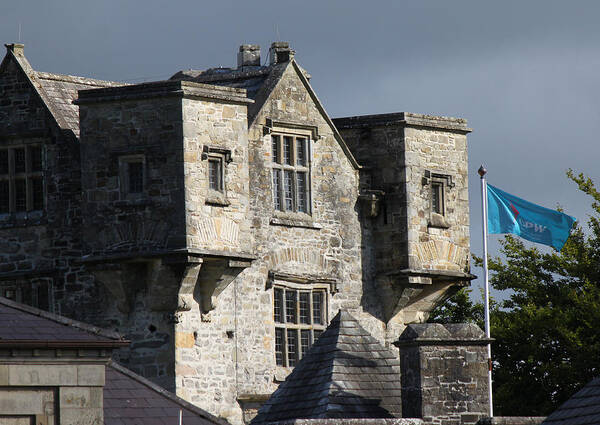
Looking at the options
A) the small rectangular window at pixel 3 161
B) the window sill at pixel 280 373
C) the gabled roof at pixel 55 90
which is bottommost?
the window sill at pixel 280 373

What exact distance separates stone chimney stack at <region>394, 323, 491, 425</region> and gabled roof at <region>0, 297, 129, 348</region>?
6.06 m

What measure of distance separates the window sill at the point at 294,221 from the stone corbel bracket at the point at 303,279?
979 mm

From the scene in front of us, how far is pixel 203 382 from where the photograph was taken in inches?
1656

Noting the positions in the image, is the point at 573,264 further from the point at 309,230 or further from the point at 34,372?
the point at 34,372

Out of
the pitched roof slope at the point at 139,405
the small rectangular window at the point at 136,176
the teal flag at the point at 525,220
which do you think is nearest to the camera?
the pitched roof slope at the point at 139,405

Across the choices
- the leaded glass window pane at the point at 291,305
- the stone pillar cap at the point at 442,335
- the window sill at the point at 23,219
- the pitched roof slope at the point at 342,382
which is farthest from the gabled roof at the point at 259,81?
the stone pillar cap at the point at 442,335

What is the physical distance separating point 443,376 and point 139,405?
4725 mm

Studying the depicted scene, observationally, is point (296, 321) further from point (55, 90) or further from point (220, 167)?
point (55, 90)

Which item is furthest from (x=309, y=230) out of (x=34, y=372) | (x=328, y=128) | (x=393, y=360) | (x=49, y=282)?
(x=34, y=372)

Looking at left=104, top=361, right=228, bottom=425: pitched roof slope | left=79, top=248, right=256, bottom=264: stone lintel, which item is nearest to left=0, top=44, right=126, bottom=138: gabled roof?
left=79, top=248, right=256, bottom=264: stone lintel

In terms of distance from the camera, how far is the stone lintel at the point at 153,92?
41844 millimetres

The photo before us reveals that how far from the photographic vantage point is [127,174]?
42094 millimetres

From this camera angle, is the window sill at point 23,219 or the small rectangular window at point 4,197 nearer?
the window sill at point 23,219

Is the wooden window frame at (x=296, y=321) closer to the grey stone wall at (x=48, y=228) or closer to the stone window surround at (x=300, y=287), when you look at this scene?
the stone window surround at (x=300, y=287)
